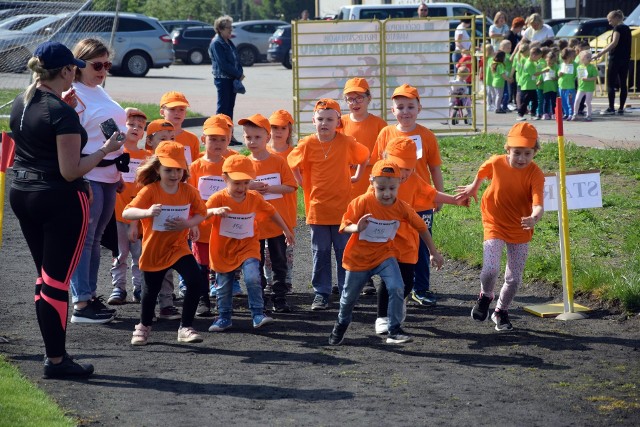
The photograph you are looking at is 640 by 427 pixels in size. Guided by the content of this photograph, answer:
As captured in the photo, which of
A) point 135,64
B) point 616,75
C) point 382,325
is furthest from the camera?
point 135,64

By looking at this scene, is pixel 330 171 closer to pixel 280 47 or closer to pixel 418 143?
pixel 418 143

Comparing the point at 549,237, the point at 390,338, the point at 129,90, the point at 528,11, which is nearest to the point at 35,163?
the point at 390,338

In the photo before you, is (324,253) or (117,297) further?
(117,297)

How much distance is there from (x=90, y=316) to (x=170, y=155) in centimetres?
154

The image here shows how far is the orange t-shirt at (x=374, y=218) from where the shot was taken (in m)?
7.71

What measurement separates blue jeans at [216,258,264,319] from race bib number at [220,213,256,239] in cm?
21

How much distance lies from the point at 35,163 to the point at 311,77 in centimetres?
1272

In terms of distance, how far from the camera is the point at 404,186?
8.58m

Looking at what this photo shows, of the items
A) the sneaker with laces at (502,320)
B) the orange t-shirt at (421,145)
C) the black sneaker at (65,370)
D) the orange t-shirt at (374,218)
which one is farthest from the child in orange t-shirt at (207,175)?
the sneaker with laces at (502,320)

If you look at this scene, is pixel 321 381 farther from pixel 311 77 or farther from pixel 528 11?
pixel 528 11

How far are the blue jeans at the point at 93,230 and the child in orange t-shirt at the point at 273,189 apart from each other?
1.18m

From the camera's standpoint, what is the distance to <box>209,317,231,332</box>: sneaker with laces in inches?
322

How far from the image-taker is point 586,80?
21.1 meters

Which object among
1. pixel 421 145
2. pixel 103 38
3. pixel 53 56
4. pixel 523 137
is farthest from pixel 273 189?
pixel 103 38
